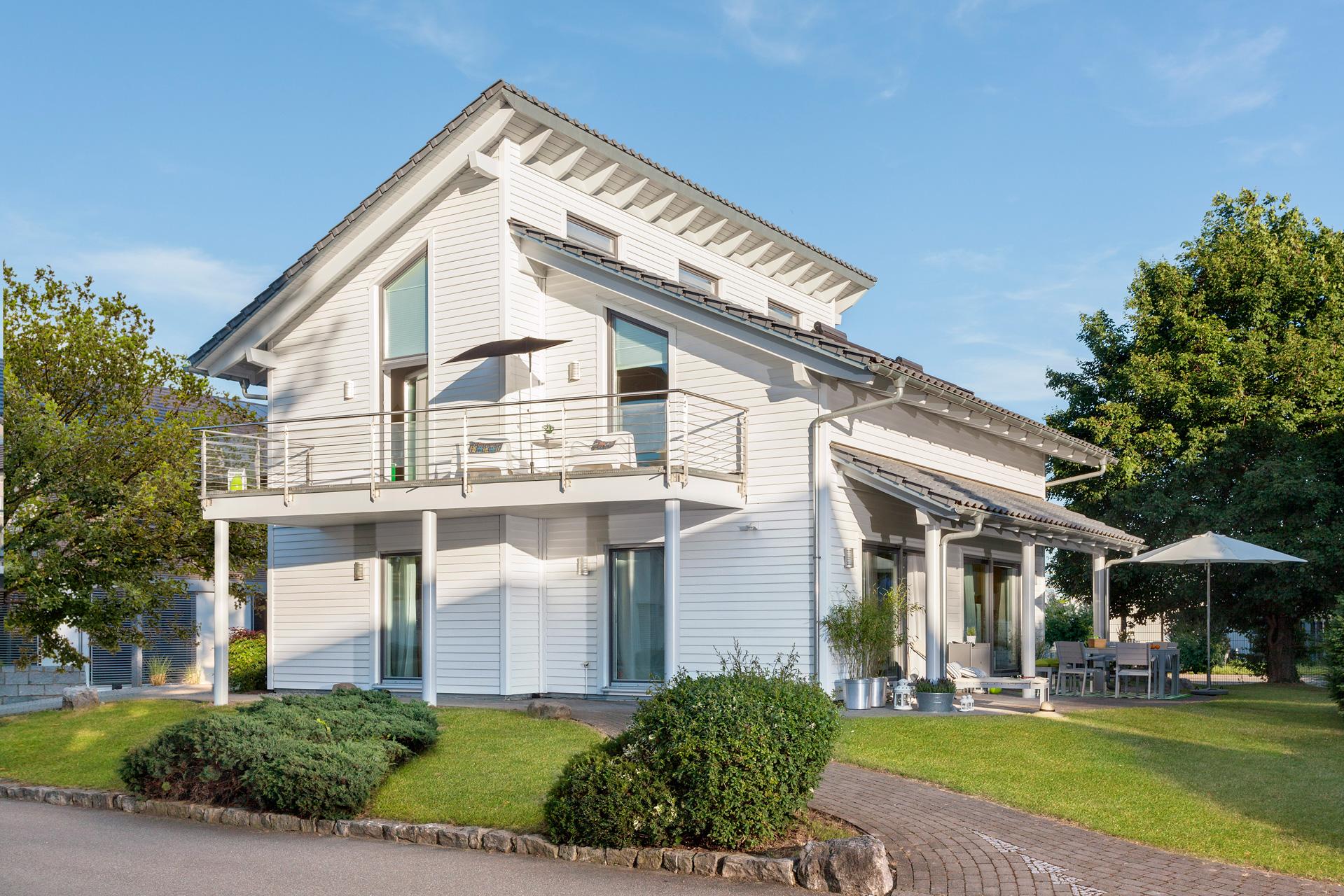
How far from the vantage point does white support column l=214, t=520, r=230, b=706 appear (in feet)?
58.6

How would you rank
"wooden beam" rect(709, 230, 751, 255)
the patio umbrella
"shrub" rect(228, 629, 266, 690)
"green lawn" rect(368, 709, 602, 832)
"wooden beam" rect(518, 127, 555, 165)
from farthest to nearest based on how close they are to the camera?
"shrub" rect(228, 629, 266, 690) < "wooden beam" rect(709, 230, 751, 255) < the patio umbrella < "wooden beam" rect(518, 127, 555, 165) < "green lawn" rect(368, 709, 602, 832)

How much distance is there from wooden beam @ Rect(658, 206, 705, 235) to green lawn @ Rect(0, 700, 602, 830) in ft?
29.4

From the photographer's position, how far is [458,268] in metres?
18.3

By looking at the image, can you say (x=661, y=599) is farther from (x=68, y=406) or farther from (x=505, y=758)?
(x=68, y=406)

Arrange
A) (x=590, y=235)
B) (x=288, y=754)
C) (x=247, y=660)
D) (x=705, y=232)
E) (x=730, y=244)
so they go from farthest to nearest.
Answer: (x=247, y=660) < (x=730, y=244) < (x=705, y=232) < (x=590, y=235) < (x=288, y=754)

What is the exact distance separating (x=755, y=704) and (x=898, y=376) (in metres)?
8.02

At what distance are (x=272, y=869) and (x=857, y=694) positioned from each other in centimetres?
874

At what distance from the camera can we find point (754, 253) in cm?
2195

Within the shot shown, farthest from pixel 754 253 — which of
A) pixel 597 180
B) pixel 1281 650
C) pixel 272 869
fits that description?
pixel 272 869

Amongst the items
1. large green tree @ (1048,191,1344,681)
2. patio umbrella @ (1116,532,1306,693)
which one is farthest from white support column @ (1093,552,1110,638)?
large green tree @ (1048,191,1344,681)

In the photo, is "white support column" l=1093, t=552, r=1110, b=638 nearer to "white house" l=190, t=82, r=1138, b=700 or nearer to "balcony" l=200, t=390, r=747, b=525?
"white house" l=190, t=82, r=1138, b=700

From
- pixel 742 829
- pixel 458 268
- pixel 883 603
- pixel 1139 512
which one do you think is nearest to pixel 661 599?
pixel 883 603

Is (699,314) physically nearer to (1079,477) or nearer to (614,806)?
(614,806)

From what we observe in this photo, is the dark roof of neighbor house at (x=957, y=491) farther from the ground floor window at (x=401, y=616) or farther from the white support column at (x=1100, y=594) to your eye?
the ground floor window at (x=401, y=616)
